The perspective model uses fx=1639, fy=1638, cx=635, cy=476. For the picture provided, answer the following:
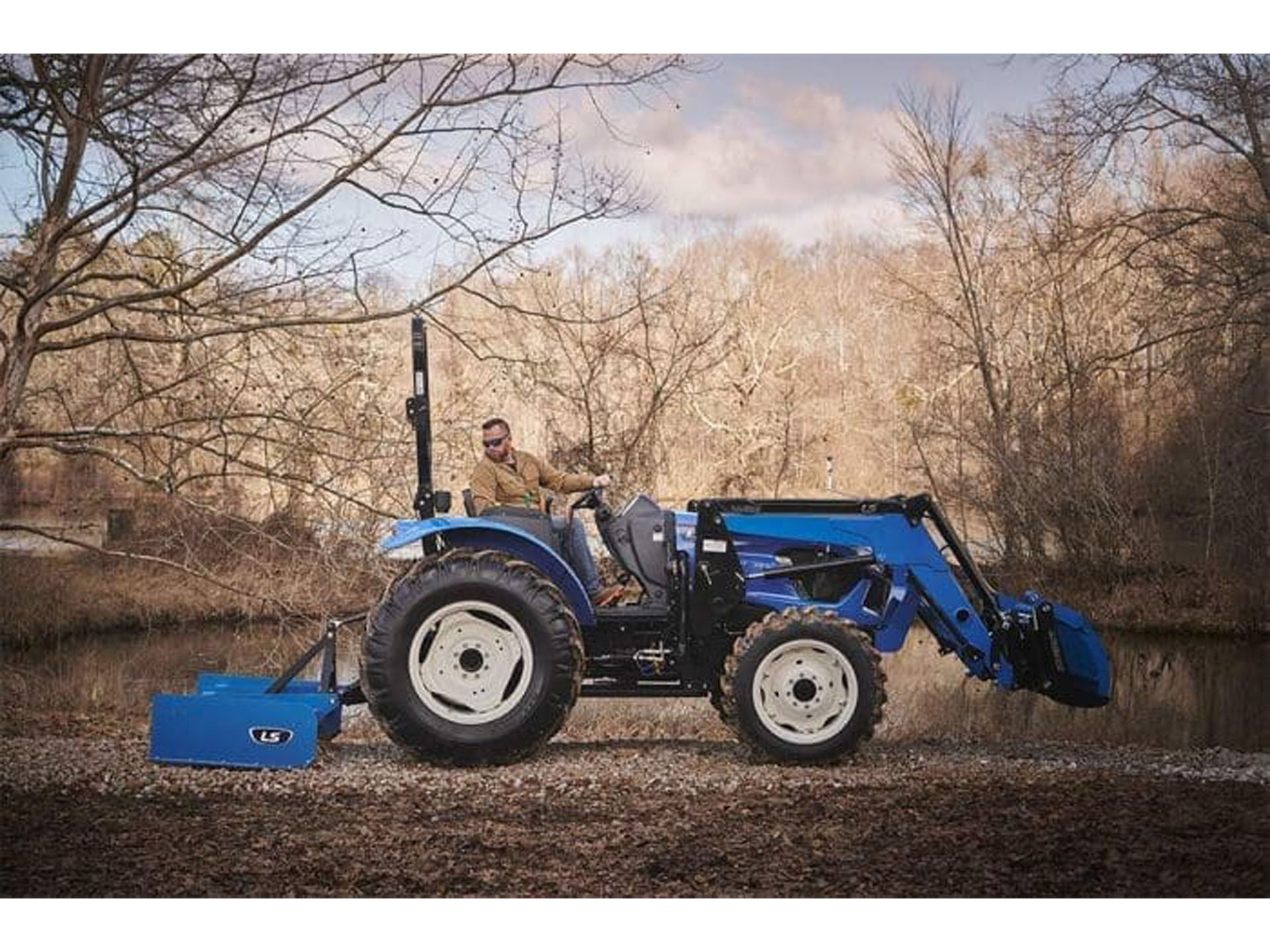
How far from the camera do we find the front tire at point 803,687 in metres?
5.34

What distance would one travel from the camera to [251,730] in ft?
17.9

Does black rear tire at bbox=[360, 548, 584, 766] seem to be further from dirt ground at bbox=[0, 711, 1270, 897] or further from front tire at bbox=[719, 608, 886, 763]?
front tire at bbox=[719, 608, 886, 763]

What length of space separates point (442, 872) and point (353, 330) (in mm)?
3366

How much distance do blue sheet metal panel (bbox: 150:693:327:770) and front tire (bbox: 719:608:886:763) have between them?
4.62ft

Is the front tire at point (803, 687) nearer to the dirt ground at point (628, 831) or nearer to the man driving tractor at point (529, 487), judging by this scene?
the dirt ground at point (628, 831)

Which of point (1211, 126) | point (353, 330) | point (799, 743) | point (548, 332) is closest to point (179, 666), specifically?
point (353, 330)

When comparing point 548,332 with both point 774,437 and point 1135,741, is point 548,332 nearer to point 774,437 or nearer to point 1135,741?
point 774,437

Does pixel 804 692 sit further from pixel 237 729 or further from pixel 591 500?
pixel 237 729

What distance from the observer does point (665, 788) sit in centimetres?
531

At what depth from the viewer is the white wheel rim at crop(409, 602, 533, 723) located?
5441mm

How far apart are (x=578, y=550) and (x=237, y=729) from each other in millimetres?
1284

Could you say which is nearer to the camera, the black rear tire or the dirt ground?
the dirt ground

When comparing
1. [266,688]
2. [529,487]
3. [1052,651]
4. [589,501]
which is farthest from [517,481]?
[1052,651]

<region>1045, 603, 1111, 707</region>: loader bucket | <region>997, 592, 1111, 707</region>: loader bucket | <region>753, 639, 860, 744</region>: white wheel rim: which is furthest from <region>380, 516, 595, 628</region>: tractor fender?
<region>1045, 603, 1111, 707</region>: loader bucket
